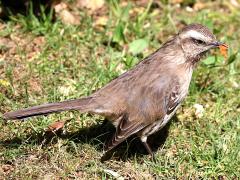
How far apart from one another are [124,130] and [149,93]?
550mm

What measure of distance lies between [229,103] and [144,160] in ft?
5.44

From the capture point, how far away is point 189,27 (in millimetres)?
6570

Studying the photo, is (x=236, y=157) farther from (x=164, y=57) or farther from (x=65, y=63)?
(x=65, y=63)

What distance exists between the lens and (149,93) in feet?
20.8

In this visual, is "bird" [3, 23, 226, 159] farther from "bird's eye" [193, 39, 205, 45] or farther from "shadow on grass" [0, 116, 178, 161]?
"shadow on grass" [0, 116, 178, 161]

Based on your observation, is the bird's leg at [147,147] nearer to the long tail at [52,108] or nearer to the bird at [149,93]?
the bird at [149,93]

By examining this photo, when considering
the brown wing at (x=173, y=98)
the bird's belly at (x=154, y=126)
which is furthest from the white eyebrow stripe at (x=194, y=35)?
the bird's belly at (x=154, y=126)

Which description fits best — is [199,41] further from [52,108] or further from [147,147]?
[52,108]

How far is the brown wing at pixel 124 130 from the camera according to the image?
19.5ft

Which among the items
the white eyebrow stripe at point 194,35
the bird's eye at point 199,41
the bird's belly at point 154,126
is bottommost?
the bird's belly at point 154,126

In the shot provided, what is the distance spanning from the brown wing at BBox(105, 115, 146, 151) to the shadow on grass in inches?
16.3

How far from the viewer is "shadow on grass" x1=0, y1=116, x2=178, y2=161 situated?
20.7 ft

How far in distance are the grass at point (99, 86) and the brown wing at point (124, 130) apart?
38 cm

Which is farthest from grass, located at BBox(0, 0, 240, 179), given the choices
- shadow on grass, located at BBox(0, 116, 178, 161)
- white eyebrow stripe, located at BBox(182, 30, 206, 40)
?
white eyebrow stripe, located at BBox(182, 30, 206, 40)
